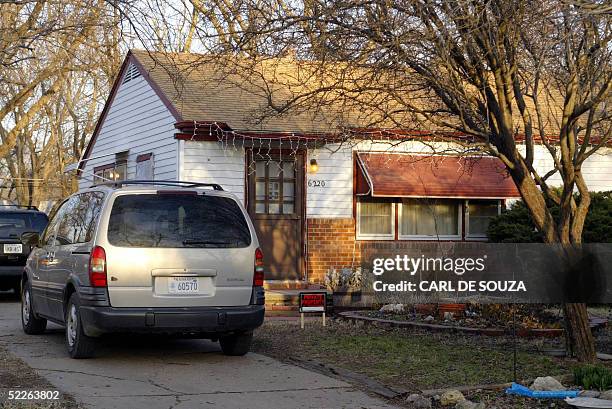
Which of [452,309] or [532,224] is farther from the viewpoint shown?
[532,224]

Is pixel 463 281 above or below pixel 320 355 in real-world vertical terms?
above

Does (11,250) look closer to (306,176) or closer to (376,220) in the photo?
(306,176)

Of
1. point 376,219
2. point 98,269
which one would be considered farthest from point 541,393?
point 376,219

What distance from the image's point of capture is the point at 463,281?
28.4ft

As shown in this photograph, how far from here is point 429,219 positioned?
19.6 m

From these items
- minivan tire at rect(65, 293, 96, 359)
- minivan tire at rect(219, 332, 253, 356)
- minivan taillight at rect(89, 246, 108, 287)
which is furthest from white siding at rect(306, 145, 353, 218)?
minivan taillight at rect(89, 246, 108, 287)

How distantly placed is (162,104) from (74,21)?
18.0 feet

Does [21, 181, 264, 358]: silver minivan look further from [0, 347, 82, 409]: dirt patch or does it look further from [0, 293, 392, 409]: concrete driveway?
[0, 347, 82, 409]: dirt patch

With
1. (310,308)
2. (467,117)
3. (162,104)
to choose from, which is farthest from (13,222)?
(467,117)

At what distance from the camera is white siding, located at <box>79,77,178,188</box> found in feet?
60.1

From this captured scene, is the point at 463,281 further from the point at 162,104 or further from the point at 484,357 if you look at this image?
the point at 162,104

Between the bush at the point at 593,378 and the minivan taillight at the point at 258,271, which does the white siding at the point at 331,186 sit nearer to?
the minivan taillight at the point at 258,271

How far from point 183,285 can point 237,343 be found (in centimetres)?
123

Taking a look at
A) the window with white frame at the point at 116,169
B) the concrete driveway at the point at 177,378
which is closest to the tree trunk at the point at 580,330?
the concrete driveway at the point at 177,378
